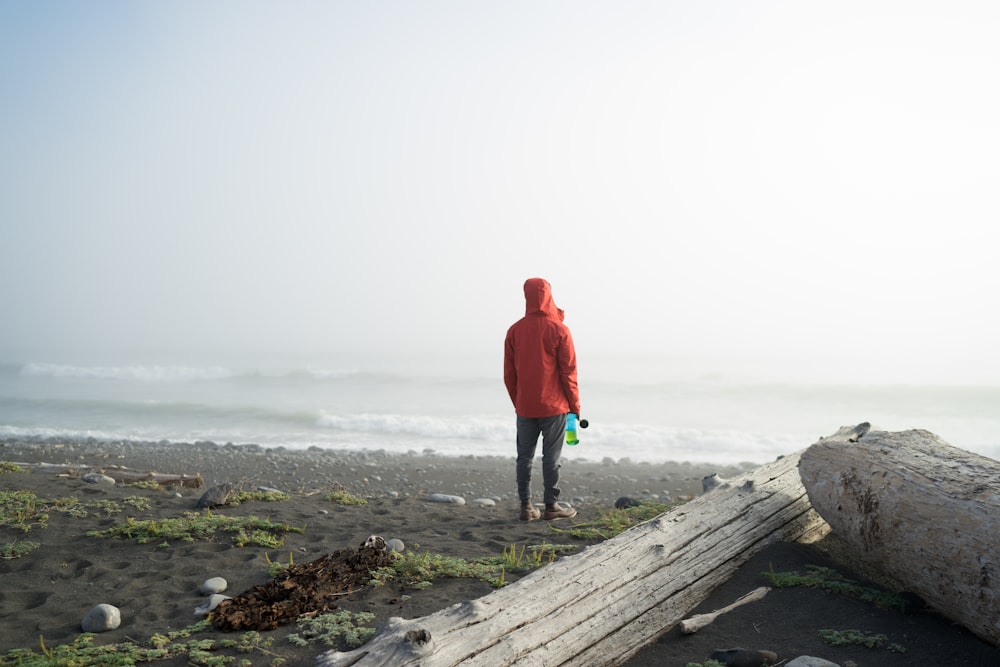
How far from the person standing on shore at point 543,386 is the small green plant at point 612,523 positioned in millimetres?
618

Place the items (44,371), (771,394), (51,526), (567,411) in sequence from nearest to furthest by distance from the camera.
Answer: (51,526) → (567,411) → (771,394) → (44,371)

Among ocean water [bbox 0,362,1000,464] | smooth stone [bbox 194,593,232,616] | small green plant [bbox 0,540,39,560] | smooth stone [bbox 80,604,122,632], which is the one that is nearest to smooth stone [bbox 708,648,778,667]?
smooth stone [bbox 194,593,232,616]

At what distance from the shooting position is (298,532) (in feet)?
19.5

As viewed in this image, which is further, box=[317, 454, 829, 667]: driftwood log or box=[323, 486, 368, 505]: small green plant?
box=[323, 486, 368, 505]: small green plant

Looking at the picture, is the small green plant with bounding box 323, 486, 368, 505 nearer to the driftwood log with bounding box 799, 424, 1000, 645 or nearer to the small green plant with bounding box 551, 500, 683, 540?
the small green plant with bounding box 551, 500, 683, 540

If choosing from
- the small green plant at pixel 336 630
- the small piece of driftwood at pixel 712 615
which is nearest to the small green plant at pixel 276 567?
the small green plant at pixel 336 630

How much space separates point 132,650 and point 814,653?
3631 mm

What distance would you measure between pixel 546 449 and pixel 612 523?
1239mm

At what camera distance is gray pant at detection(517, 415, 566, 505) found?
7211 millimetres

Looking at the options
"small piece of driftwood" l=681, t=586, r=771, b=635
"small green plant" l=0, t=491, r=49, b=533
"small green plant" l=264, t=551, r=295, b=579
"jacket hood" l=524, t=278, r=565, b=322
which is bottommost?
"small piece of driftwood" l=681, t=586, r=771, b=635

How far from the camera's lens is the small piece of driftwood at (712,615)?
154 inches

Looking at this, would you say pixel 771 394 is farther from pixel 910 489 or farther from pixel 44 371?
pixel 44 371

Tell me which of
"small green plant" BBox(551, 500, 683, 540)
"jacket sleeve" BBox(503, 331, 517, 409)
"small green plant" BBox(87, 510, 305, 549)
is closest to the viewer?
"small green plant" BBox(87, 510, 305, 549)

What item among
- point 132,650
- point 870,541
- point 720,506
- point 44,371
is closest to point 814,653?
point 870,541
